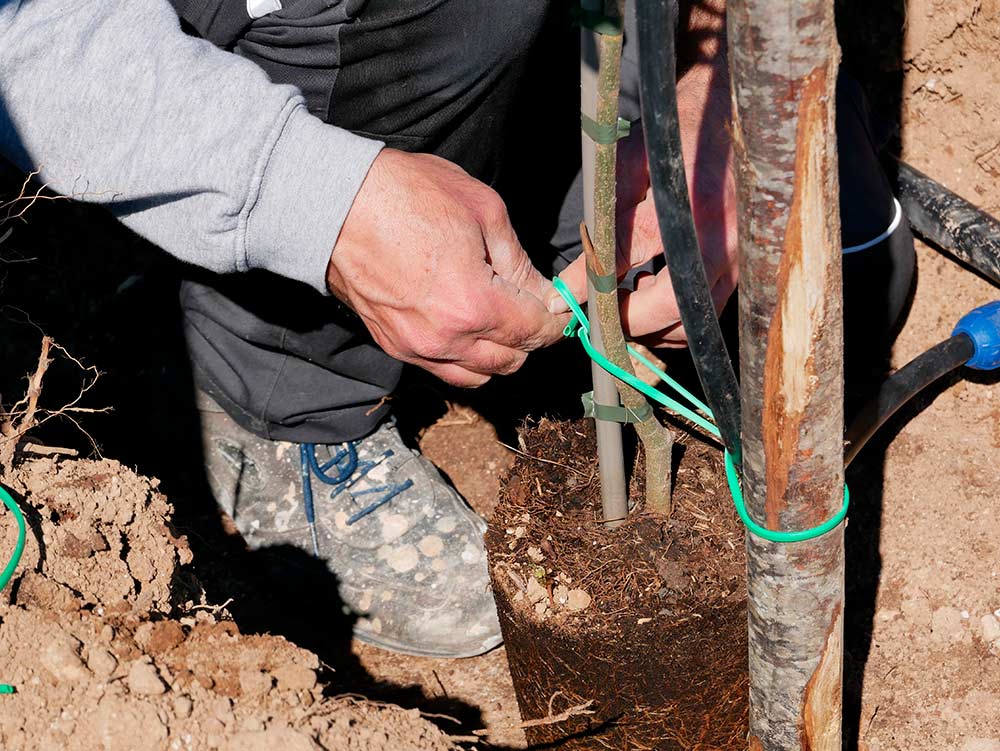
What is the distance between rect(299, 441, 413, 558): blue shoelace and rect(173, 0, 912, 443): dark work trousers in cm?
3

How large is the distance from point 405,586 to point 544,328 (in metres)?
0.72

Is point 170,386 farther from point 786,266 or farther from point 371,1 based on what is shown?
point 786,266

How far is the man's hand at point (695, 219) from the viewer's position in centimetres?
126

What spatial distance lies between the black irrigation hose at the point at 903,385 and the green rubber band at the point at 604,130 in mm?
645

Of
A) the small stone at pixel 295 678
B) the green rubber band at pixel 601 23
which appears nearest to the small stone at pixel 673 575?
the small stone at pixel 295 678

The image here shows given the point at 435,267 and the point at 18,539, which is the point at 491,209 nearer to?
the point at 435,267

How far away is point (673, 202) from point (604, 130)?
0.45 feet

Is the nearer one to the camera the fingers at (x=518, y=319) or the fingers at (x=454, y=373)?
the fingers at (x=518, y=319)

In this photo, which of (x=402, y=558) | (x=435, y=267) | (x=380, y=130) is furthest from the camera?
(x=402, y=558)

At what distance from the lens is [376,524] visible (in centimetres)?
187

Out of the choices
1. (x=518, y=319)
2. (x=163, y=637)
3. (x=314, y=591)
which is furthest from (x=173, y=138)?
(x=314, y=591)

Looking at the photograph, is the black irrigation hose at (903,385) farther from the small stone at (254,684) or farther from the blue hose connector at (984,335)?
the small stone at (254,684)

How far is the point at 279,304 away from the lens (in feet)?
5.92

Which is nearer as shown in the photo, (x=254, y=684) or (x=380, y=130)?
(x=254, y=684)
